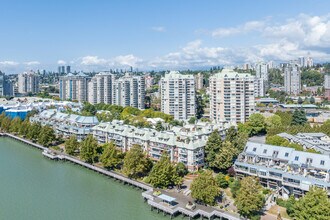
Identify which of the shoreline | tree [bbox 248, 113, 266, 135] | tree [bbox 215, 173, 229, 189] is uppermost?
tree [bbox 248, 113, 266, 135]

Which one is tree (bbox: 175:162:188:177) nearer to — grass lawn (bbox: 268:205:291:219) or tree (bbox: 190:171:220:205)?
tree (bbox: 190:171:220:205)

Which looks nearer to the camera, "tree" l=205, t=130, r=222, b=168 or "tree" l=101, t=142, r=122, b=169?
"tree" l=205, t=130, r=222, b=168

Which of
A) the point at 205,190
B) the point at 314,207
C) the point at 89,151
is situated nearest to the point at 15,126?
the point at 89,151

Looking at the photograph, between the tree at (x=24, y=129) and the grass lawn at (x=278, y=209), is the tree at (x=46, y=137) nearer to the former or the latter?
the tree at (x=24, y=129)

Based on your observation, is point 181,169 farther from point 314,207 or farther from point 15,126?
point 15,126

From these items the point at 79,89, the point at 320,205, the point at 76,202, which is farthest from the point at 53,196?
the point at 79,89

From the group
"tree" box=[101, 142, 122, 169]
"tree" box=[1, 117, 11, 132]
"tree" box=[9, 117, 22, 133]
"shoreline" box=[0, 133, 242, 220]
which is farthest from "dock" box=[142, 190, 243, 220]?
"tree" box=[1, 117, 11, 132]

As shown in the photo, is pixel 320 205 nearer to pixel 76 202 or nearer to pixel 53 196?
pixel 76 202
